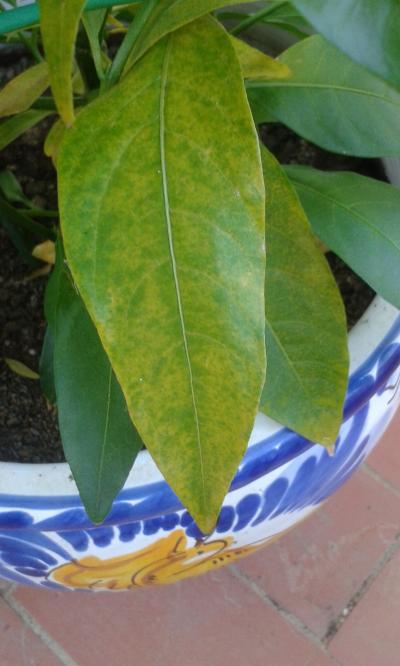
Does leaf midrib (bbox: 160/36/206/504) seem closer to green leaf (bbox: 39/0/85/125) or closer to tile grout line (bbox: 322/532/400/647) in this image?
green leaf (bbox: 39/0/85/125)

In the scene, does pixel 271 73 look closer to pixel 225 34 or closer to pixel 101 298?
pixel 225 34

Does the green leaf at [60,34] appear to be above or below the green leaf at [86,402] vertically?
above

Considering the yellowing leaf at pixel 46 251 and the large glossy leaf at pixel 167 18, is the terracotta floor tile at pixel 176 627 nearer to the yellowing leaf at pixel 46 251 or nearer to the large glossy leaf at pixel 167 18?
the yellowing leaf at pixel 46 251

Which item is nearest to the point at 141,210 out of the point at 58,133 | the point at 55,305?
the point at 55,305

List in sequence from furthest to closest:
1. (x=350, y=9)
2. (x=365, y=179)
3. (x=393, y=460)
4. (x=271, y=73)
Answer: (x=393, y=460)
(x=365, y=179)
(x=271, y=73)
(x=350, y=9)

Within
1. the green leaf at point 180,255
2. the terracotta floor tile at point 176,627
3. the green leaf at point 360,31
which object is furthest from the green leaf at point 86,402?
the terracotta floor tile at point 176,627

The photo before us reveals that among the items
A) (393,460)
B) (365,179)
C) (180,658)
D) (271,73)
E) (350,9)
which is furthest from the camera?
(393,460)
